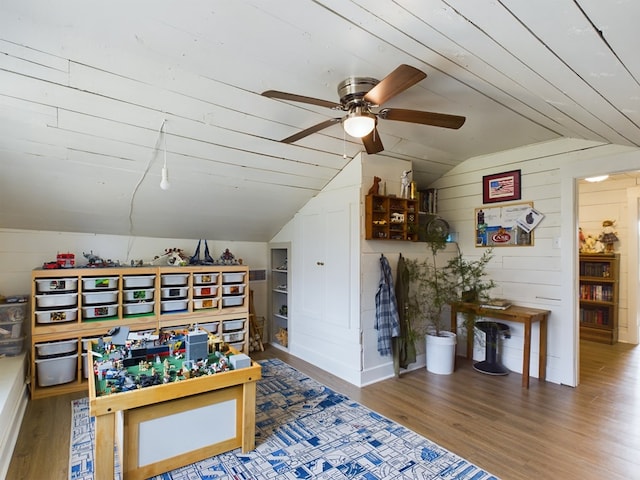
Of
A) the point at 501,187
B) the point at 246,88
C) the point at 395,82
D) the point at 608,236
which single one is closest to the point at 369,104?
the point at 395,82

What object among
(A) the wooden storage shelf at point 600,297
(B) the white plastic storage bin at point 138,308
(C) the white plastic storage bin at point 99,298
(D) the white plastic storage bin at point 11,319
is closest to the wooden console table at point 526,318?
(A) the wooden storage shelf at point 600,297

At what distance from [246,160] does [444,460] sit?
2.60 m

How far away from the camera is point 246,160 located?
3.03m

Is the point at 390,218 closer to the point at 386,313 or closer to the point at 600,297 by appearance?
the point at 386,313

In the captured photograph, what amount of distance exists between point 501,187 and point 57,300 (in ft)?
14.5

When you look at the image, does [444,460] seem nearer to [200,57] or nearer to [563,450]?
[563,450]

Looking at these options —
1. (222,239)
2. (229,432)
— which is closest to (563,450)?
(229,432)

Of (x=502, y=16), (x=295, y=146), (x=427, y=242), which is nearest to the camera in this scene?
(x=502, y=16)

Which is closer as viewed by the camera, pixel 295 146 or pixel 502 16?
pixel 502 16

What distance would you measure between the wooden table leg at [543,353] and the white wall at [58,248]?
357 centimetres

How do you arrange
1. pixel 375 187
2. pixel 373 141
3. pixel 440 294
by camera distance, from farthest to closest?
pixel 440 294 → pixel 375 187 → pixel 373 141

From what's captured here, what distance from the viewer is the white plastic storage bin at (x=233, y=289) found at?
12.8ft

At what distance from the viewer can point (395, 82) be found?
1.68m

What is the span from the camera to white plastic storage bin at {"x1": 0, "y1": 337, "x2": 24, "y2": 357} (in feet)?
9.84
